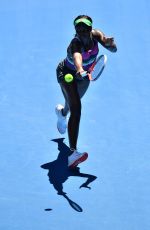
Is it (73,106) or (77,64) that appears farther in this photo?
(73,106)

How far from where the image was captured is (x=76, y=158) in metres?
5.22

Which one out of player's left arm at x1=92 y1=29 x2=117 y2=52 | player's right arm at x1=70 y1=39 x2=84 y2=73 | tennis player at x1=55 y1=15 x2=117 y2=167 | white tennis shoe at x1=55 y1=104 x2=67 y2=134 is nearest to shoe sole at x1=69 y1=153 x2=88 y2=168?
tennis player at x1=55 y1=15 x2=117 y2=167

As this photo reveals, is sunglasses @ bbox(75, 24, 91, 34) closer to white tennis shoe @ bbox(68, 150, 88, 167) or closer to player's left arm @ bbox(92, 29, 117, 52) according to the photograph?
player's left arm @ bbox(92, 29, 117, 52)

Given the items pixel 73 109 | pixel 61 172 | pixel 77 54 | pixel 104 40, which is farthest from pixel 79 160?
pixel 104 40

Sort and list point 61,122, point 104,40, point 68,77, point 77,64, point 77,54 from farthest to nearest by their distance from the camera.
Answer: point 61,122 < point 104,40 < point 68,77 < point 77,54 < point 77,64

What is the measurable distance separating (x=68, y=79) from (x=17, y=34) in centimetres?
268

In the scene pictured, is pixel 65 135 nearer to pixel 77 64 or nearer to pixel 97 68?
pixel 97 68

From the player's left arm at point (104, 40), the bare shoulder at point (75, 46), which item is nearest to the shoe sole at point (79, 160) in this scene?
the bare shoulder at point (75, 46)

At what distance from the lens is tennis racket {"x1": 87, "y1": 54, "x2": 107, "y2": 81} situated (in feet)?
16.8

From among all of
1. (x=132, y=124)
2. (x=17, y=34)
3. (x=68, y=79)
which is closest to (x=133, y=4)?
(x=17, y=34)

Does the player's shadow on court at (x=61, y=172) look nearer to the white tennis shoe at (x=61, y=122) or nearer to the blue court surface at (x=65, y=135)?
the blue court surface at (x=65, y=135)

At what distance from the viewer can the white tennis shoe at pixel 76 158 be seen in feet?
17.0

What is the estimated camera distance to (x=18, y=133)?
18.9 ft

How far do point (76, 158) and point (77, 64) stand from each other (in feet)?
2.74
